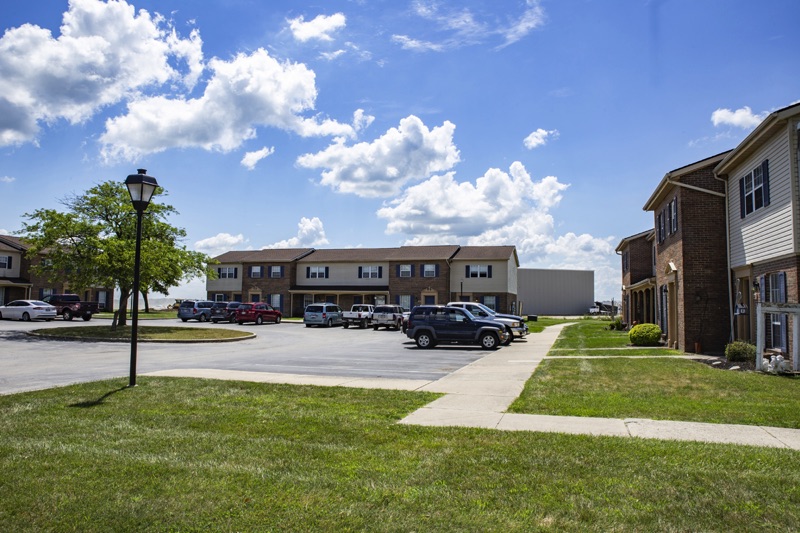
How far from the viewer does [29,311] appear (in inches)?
1677

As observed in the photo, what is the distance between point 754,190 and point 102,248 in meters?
27.1

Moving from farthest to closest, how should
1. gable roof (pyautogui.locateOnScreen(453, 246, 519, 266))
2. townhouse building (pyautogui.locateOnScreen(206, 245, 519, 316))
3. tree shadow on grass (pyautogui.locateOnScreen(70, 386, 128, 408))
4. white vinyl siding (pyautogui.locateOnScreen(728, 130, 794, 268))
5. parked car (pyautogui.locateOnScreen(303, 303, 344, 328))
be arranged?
1. townhouse building (pyautogui.locateOnScreen(206, 245, 519, 316))
2. gable roof (pyautogui.locateOnScreen(453, 246, 519, 266))
3. parked car (pyautogui.locateOnScreen(303, 303, 344, 328))
4. white vinyl siding (pyautogui.locateOnScreen(728, 130, 794, 268))
5. tree shadow on grass (pyautogui.locateOnScreen(70, 386, 128, 408))

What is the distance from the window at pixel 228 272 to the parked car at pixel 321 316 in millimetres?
22047

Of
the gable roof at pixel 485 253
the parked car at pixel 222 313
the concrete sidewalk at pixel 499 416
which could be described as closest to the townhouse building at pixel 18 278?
the parked car at pixel 222 313

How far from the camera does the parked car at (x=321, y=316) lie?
42.2m

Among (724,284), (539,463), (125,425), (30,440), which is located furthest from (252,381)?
(724,284)

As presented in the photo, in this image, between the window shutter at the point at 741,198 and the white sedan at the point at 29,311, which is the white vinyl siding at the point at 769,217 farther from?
the white sedan at the point at 29,311

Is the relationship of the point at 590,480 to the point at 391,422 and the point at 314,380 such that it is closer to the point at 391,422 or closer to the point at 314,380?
the point at 391,422

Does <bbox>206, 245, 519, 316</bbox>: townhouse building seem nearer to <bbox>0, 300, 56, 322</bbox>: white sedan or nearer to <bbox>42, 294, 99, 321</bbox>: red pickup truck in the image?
<bbox>42, 294, 99, 321</bbox>: red pickup truck

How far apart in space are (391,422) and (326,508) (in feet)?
11.4

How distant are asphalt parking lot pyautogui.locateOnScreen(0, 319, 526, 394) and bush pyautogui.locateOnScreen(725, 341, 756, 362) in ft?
23.1

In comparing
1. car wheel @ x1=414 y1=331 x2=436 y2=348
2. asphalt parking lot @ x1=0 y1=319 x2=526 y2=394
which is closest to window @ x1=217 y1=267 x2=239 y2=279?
asphalt parking lot @ x1=0 y1=319 x2=526 y2=394

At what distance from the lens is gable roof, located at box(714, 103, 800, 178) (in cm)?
1387

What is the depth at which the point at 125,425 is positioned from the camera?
25.6 feet
